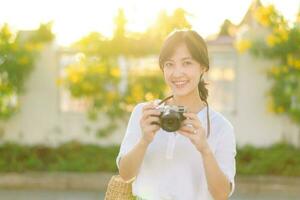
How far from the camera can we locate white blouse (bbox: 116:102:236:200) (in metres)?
2.16

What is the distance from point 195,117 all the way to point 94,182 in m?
6.30

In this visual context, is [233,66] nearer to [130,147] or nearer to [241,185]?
[241,185]

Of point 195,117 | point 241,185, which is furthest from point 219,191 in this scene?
point 241,185

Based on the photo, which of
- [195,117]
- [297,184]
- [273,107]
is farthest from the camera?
[273,107]

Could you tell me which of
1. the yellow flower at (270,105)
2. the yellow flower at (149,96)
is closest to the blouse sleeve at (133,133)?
the yellow flower at (149,96)

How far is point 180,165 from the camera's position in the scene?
216 centimetres

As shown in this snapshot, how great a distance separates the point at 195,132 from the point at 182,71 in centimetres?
25

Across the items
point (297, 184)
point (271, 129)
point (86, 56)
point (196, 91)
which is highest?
point (86, 56)

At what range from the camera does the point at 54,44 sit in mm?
9969

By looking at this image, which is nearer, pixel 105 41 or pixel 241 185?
pixel 241 185

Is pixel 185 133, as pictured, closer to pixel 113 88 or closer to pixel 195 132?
pixel 195 132

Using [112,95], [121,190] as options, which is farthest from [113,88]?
[121,190]

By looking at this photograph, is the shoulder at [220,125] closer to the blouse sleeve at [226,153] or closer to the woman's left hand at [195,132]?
the blouse sleeve at [226,153]

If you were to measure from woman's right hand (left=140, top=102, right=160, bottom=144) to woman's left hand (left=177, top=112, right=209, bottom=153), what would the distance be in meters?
0.09
